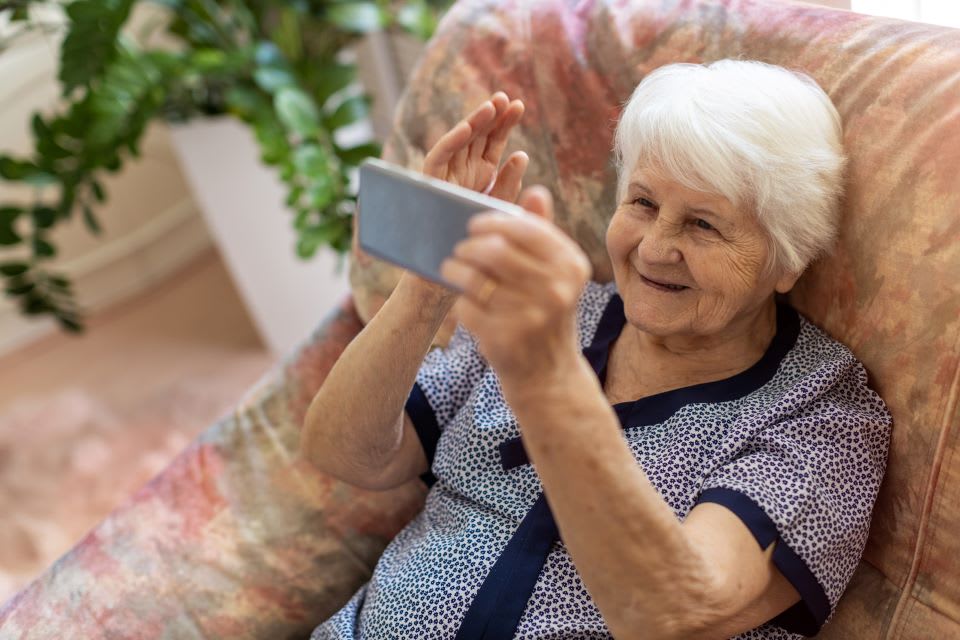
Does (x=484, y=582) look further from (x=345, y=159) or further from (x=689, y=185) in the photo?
(x=345, y=159)

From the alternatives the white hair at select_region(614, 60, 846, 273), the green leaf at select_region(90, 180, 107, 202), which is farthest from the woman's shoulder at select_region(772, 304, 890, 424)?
the green leaf at select_region(90, 180, 107, 202)

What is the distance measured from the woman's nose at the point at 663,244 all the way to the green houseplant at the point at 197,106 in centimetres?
103

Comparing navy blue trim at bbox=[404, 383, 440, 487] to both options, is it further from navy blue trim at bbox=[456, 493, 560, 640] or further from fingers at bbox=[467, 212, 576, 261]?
fingers at bbox=[467, 212, 576, 261]

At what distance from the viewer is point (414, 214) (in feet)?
2.50

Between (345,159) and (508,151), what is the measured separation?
760 millimetres

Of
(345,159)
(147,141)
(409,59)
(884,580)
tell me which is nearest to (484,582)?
(884,580)

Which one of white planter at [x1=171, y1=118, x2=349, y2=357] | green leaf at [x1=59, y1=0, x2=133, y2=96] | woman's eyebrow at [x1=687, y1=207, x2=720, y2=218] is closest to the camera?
woman's eyebrow at [x1=687, y1=207, x2=720, y2=218]

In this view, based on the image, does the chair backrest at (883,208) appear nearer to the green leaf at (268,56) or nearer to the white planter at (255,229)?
the green leaf at (268,56)

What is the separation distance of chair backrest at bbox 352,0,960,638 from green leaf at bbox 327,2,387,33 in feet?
3.24

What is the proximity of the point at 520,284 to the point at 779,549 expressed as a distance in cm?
42

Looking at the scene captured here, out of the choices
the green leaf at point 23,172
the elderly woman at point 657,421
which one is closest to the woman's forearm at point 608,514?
the elderly woman at point 657,421

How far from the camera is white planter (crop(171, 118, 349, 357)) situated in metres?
2.31

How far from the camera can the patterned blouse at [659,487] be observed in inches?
36.2

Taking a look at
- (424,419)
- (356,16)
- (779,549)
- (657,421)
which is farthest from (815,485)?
(356,16)
